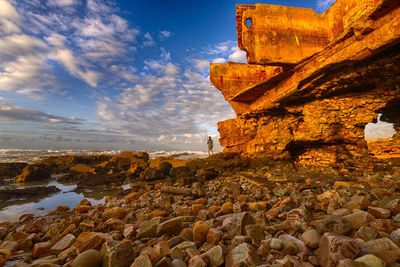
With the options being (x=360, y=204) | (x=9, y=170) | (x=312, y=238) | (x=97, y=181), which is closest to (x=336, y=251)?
(x=312, y=238)

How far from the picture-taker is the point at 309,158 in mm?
6754

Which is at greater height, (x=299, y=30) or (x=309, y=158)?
(x=299, y=30)

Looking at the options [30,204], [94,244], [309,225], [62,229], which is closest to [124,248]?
[94,244]

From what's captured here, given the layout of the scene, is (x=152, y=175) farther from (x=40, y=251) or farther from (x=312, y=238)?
(x=312, y=238)

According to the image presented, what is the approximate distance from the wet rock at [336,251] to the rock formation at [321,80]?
493 cm

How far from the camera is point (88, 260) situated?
5.77ft

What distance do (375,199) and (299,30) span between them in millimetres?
6447

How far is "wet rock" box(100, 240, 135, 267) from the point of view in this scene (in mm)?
1675

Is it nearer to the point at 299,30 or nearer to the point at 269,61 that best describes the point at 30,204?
the point at 269,61

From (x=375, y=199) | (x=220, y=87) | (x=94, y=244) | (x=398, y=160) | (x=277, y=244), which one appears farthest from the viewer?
(x=220, y=87)

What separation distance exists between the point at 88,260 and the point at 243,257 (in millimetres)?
1606

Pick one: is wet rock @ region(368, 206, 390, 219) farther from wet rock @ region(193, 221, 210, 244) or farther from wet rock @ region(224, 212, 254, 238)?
wet rock @ region(193, 221, 210, 244)

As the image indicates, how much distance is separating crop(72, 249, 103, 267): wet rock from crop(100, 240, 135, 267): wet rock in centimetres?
7

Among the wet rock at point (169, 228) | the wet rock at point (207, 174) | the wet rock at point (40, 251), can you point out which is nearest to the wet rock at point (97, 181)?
the wet rock at point (207, 174)
